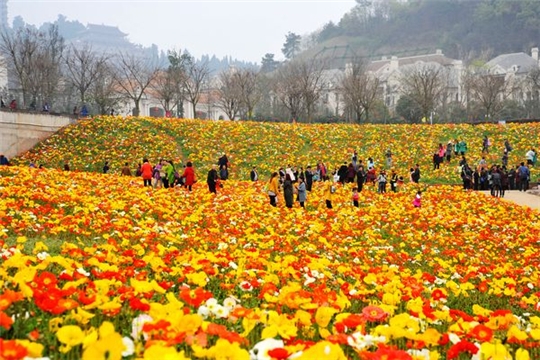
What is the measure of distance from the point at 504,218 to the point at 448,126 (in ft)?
84.8

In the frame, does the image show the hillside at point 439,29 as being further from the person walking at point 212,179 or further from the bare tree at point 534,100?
the person walking at point 212,179

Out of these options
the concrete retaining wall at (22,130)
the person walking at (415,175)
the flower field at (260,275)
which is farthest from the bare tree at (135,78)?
the flower field at (260,275)

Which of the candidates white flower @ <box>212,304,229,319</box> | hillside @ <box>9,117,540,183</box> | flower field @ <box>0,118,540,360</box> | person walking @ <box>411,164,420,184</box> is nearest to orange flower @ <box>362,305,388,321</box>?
flower field @ <box>0,118,540,360</box>

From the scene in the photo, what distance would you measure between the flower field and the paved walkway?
7.19 ft

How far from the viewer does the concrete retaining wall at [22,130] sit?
35406 mm

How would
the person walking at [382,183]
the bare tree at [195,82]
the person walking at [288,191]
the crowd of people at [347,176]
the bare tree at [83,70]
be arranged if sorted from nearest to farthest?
1. the person walking at [288,191]
2. the crowd of people at [347,176]
3. the person walking at [382,183]
4. the bare tree at [83,70]
5. the bare tree at [195,82]

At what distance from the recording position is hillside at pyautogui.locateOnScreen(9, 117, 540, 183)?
34.9 m

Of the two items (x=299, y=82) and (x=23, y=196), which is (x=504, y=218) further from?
(x=299, y=82)

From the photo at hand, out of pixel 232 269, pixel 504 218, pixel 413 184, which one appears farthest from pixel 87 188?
pixel 413 184

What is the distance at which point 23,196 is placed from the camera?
536 inches

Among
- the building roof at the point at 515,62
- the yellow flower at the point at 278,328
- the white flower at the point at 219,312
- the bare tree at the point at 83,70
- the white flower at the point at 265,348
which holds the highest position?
the building roof at the point at 515,62

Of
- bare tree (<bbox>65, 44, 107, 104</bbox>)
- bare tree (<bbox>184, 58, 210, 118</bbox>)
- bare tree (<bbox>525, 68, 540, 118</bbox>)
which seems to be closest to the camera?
bare tree (<bbox>65, 44, 107, 104</bbox>)

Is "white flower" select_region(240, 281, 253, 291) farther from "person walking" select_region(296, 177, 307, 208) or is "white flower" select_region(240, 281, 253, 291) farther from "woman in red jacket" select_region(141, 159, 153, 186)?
"woman in red jacket" select_region(141, 159, 153, 186)

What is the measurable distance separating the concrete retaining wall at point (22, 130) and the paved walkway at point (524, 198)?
29565mm
